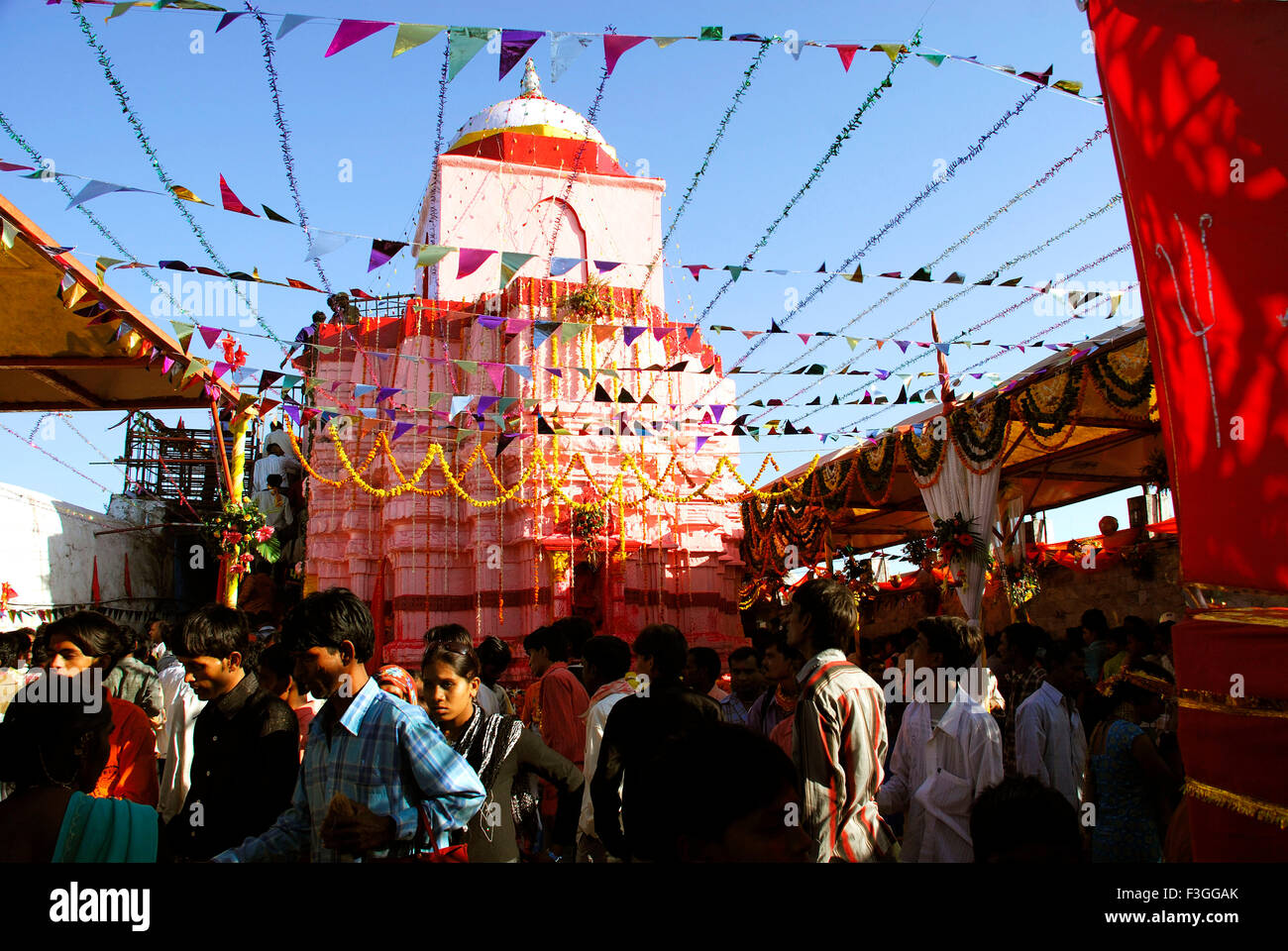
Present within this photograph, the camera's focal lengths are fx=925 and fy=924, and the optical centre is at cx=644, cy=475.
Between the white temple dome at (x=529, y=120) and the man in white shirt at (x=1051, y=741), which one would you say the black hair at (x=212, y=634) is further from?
the white temple dome at (x=529, y=120)

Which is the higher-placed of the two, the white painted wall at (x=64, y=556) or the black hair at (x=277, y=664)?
the white painted wall at (x=64, y=556)

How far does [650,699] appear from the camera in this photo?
11.9ft

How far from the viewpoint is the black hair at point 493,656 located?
641cm

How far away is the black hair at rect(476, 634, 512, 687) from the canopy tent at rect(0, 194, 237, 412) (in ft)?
14.7

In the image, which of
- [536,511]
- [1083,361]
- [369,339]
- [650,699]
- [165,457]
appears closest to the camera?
[650,699]

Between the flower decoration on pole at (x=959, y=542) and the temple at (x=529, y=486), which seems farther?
the temple at (x=529, y=486)

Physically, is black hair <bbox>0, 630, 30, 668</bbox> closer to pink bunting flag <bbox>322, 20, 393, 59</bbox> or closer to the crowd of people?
the crowd of people

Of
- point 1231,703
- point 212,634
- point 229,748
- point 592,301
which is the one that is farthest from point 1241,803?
point 592,301

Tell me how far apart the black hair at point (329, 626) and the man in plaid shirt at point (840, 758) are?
1625 mm

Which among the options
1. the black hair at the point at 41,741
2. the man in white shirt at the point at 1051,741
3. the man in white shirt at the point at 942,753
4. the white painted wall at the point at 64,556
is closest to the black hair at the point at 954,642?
the man in white shirt at the point at 942,753

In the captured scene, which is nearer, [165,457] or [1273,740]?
[1273,740]

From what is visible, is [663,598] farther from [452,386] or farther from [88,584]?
[88,584]
